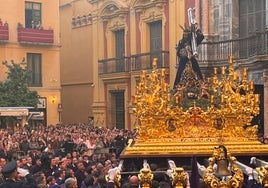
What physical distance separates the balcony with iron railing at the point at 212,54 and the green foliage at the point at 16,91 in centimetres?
446

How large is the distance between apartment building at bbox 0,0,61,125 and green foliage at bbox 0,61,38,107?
1570 millimetres

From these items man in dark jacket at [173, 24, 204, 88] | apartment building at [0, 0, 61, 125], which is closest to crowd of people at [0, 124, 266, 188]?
man in dark jacket at [173, 24, 204, 88]

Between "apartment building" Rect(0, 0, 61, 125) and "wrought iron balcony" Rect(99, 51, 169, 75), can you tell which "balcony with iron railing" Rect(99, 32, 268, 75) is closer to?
"wrought iron balcony" Rect(99, 51, 169, 75)

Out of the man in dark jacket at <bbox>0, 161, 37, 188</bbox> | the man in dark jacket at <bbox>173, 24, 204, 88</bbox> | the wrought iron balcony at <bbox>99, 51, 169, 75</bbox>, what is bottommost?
the man in dark jacket at <bbox>0, 161, 37, 188</bbox>

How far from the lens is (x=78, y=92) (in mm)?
38062

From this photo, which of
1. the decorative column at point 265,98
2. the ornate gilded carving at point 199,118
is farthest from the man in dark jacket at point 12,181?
the decorative column at point 265,98

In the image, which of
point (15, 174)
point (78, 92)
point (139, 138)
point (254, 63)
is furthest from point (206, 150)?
point (78, 92)

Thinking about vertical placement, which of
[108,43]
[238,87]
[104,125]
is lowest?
[104,125]

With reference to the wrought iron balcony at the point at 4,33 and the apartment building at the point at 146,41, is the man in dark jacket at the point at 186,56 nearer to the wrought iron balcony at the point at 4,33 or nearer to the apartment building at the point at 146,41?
the apartment building at the point at 146,41

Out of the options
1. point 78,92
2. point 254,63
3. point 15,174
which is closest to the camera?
point 15,174

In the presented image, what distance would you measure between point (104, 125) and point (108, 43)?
471 cm

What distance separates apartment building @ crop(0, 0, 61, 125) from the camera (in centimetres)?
3344

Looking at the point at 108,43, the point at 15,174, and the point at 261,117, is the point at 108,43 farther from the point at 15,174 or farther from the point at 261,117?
the point at 15,174

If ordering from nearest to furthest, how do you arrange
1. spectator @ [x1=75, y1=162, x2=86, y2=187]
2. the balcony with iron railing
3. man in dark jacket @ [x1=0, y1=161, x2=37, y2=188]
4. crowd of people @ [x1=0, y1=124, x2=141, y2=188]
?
man in dark jacket @ [x1=0, y1=161, x2=37, y2=188] < crowd of people @ [x1=0, y1=124, x2=141, y2=188] < spectator @ [x1=75, y1=162, x2=86, y2=187] < the balcony with iron railing
